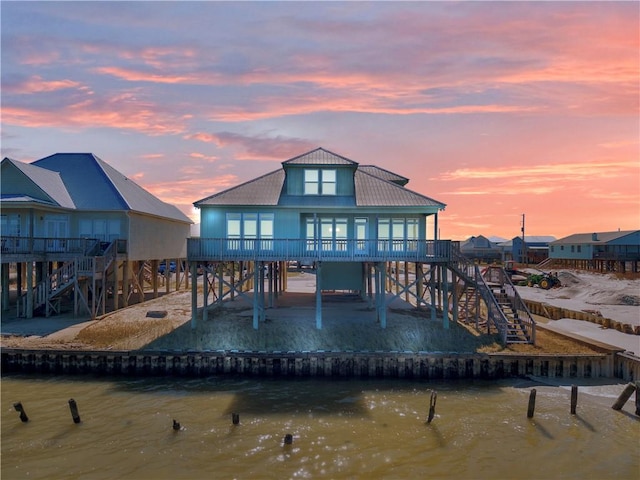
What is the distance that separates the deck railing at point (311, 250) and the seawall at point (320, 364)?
5352 mm

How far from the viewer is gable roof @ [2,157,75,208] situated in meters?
29.0

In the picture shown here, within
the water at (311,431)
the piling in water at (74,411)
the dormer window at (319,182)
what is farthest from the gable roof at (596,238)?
the piling in water at (74,411)

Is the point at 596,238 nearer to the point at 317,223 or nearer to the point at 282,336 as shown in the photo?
the point at 317,223

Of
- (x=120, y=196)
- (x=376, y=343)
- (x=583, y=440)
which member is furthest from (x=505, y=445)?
(x=120, y=196)

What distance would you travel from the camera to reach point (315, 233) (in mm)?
24969

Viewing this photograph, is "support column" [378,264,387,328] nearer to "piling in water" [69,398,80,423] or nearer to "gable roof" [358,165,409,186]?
"gable roof" [358,165,409,186]

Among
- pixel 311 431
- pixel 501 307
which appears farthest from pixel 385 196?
pixel 311 431

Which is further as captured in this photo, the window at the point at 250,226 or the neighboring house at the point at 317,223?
the window at the point at 250,226

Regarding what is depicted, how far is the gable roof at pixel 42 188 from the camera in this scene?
95.0 feet

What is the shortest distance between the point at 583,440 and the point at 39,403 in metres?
21.5

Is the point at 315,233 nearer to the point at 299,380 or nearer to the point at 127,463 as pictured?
the point at 299,380

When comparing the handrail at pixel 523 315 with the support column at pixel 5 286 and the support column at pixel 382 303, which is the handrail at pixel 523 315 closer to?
the support column at pixel 382 303

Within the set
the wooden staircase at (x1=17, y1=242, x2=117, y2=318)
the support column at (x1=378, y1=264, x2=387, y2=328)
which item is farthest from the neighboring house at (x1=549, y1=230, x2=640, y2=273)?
the wooden staircase at (x1=17, y1=242, x2=117, y2=318)

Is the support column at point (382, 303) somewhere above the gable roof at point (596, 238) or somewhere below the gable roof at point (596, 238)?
below
